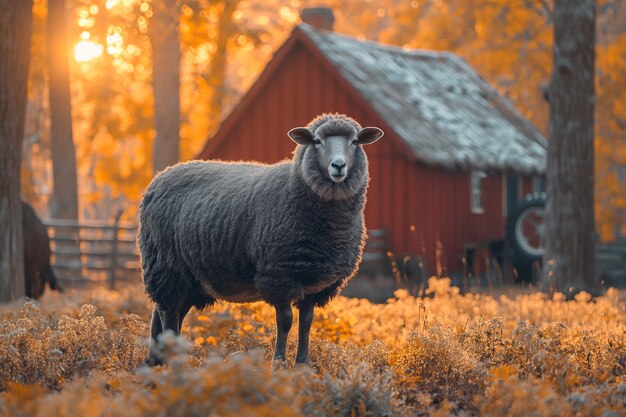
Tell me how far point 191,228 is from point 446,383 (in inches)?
100

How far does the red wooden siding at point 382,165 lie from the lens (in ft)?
67.2

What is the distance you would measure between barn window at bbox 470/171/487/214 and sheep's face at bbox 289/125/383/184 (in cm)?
1449

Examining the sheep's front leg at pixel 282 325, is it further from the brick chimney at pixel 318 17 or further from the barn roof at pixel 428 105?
the brick chimney at pixel 318 17

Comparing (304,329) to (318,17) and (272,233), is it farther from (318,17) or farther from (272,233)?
(318,17)

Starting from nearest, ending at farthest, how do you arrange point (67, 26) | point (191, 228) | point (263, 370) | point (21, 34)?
point (263, 370)
point (191, 228)
point (21, 34)
point (67, 26)

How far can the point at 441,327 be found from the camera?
7.98m

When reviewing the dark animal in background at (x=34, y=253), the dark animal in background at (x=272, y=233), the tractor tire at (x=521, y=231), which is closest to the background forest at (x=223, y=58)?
the tractor tire at (x=521, y=231)

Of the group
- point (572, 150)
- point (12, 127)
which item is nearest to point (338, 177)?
point (12, 127)

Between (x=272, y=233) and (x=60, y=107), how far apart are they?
15.9 m

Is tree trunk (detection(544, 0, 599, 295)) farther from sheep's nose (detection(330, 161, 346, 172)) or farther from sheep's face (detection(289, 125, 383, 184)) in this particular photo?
sheep's nose (detection(330, 161, 346, 172))

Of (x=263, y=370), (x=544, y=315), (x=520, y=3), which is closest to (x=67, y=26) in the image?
(x=520, y=3)

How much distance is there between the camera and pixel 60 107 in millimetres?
22594

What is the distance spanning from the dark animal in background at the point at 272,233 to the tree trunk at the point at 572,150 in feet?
25.9

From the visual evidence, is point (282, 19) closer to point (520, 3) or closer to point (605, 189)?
point (520, 3)
